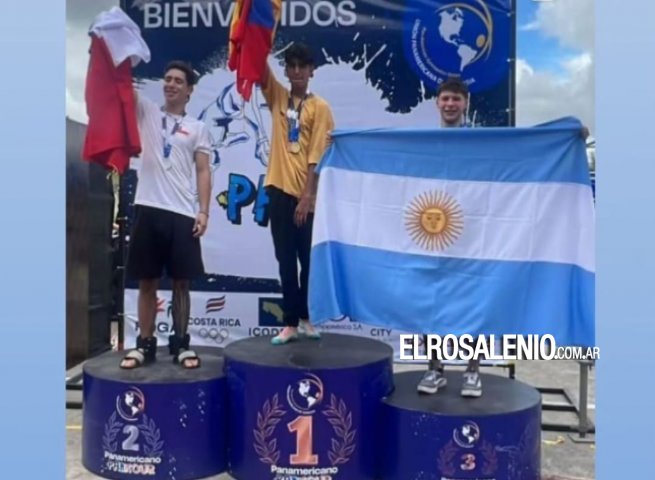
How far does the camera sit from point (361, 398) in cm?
358

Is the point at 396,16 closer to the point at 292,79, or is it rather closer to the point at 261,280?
the point at 292,79

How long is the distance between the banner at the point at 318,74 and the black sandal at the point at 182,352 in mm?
1034

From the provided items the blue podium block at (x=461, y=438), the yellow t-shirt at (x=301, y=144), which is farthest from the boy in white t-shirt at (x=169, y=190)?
the blue podium block at (x=461, y=438)

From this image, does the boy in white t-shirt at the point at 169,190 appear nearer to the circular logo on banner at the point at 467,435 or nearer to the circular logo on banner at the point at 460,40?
the circular logo on banner at the point at 467,435

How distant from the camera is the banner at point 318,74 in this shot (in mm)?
4883

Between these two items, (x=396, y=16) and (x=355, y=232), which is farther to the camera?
(x=396, y=16)

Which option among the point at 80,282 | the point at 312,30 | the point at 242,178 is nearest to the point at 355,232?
the point at 242,178

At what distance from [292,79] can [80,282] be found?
285 centimetres

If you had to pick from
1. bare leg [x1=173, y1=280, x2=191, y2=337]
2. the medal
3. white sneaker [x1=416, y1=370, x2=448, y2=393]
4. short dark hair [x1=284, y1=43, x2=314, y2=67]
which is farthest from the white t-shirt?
white sneaker [x1=416, y1=370, x2=448, y2=393]

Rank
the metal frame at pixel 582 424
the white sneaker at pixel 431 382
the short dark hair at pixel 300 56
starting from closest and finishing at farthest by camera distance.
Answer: the white sneaker at pixel 431 382 → the short dark hair at pixel 300 56 → the metal frame at pixel 582 424

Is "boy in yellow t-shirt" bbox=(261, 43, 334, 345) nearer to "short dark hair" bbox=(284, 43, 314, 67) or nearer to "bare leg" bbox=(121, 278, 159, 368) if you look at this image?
"short dark hair" bbox=(284, 43, 314, 67)

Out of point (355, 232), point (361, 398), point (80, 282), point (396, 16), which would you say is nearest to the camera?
point (361, 398)

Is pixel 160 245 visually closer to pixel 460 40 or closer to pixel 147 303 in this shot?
pixel 147 303

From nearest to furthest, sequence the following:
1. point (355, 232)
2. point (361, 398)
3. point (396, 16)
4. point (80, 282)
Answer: point (361, 398), point (355, 232), point (396, 16), point (80, 282)
